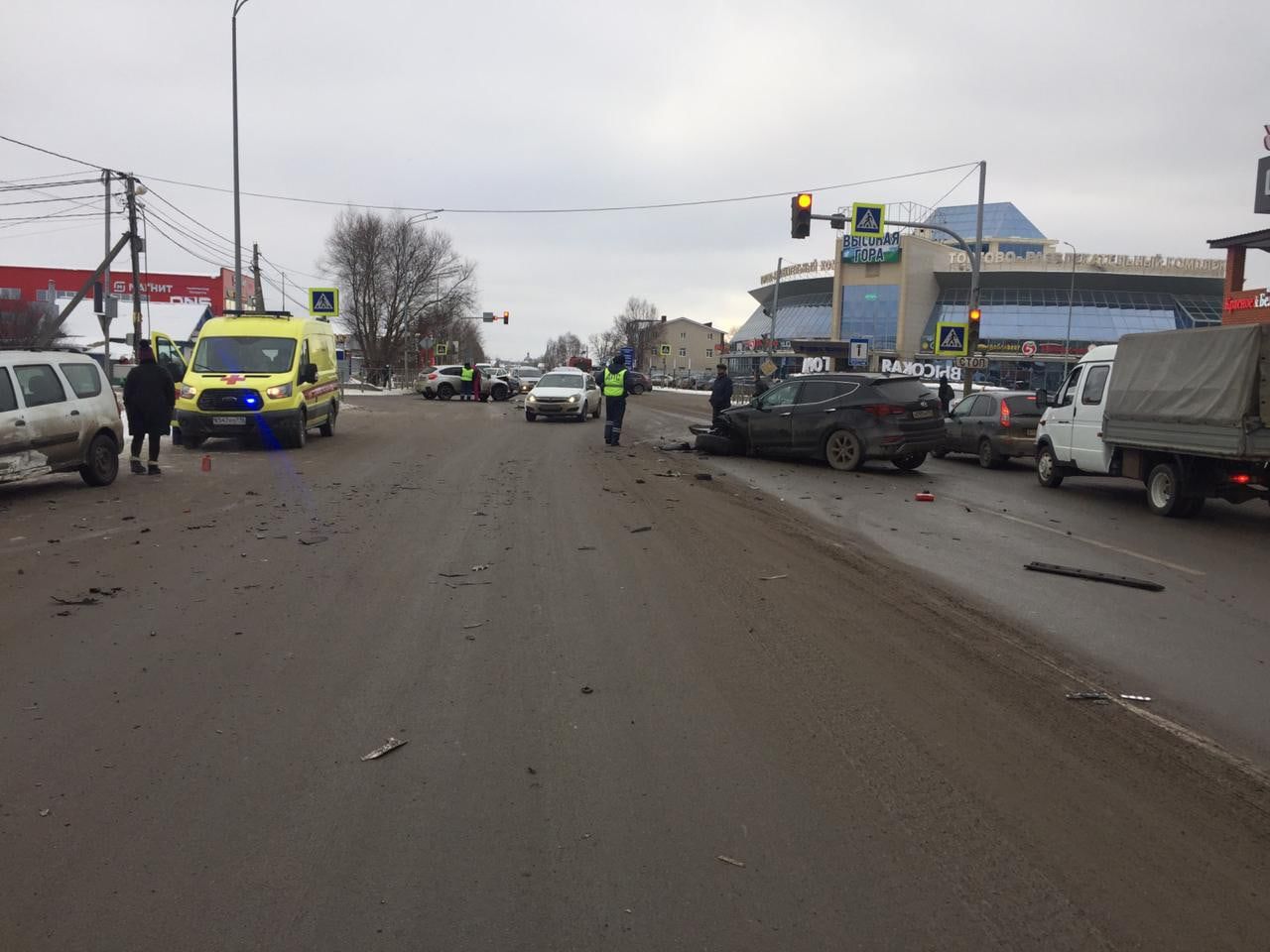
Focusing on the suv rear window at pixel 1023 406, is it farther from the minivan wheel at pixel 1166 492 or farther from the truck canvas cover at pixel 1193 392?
the minivan wheel at pixel 1166 492

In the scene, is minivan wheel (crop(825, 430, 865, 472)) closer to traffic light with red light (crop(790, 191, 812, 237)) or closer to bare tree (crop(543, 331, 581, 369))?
traffic light with red light (crop(790, 191, 812, 237))

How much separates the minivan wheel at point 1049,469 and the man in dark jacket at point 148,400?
Answer: 13.5 metres

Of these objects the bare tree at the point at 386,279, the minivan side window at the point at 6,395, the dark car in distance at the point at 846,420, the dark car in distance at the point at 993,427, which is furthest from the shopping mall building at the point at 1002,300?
the minivan side window at the point at 6,395

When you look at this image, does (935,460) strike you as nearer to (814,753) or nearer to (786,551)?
(786,551)

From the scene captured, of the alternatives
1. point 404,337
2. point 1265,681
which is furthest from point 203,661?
point 404,337

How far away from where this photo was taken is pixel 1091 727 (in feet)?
14.7

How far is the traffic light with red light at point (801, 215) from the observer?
2067cm

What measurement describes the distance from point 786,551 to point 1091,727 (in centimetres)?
422

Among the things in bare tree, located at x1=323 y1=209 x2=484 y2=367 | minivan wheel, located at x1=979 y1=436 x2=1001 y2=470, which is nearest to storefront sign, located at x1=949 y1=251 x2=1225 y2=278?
bare tree, located at x1=323 y1=209 x2=484 y2=367

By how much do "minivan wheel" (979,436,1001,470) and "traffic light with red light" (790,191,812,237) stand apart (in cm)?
638

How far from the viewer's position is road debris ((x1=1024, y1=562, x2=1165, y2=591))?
764cm

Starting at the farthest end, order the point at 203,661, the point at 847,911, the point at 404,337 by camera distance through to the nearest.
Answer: the point at 404,337 < the point at 203,661 < the point at 847,911

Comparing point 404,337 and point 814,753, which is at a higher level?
point 404,337

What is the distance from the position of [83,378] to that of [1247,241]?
34.9 m
